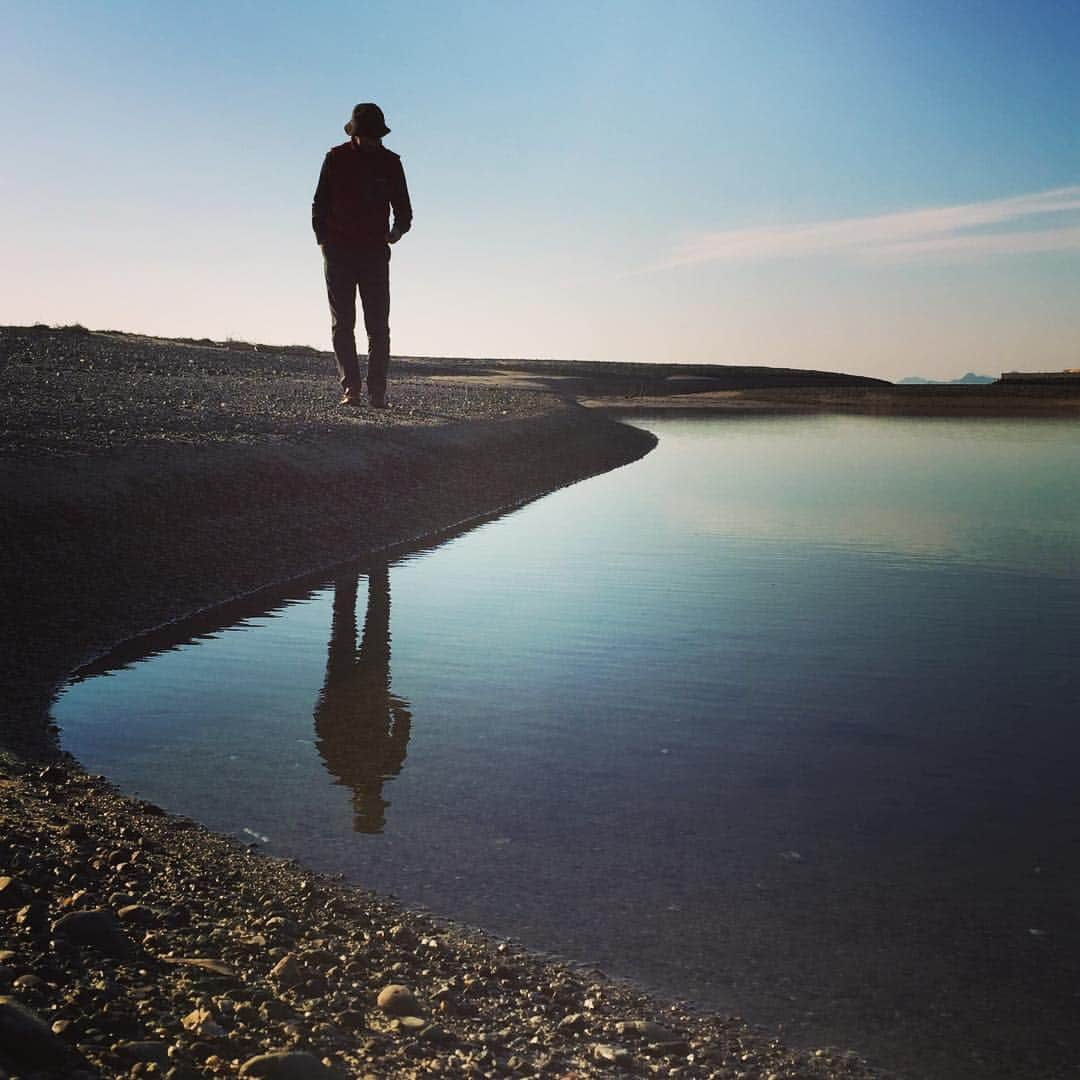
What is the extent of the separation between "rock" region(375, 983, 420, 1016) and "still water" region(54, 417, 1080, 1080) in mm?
641

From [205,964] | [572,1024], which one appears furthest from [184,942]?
[572,1024]

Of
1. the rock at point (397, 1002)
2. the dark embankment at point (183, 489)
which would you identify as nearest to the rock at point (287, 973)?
the rock at point (397, 1002)

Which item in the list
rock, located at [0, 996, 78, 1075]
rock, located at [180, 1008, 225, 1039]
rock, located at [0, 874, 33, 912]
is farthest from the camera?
rock, located at [0, 874, 33, 912]

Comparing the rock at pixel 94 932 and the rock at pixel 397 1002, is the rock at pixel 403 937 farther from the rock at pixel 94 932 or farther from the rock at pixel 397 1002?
the rock at pixel 94 932

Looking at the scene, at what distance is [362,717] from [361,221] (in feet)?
37.3

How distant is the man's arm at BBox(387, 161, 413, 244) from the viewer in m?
16.4

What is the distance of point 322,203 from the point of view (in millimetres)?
16312

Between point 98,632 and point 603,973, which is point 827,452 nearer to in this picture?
point 98,632

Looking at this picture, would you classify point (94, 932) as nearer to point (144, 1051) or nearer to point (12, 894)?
point (12, 894)

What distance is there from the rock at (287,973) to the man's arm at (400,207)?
14028 mm

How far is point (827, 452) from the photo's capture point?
2580cm

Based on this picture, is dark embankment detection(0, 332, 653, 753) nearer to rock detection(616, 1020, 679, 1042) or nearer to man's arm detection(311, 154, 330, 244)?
man's arm detection(311, 154, 330, 244)

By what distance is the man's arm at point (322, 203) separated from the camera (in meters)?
16.1

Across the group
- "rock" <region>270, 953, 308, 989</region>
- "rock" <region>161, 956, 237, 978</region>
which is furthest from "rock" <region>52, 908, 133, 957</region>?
"rock" <region>270, 953, 308, 989</region>
